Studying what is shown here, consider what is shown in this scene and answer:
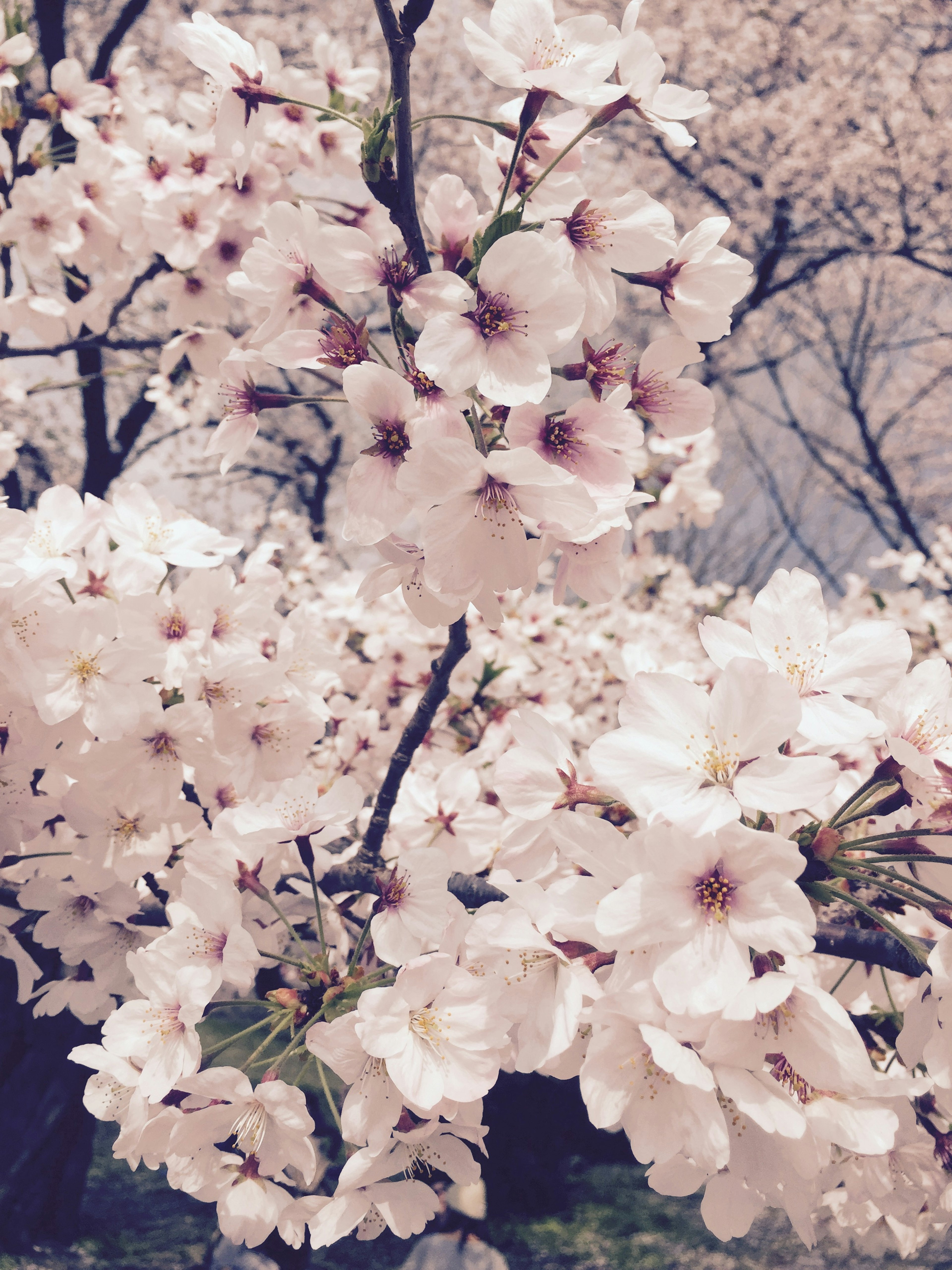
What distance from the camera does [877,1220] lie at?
4.75ft

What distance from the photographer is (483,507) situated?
0.93m

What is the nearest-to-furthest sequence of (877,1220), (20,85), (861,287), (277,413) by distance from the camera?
(877,1220), (20,85), (861,287), (277,413)

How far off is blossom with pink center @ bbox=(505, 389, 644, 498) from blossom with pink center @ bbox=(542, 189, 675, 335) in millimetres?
119

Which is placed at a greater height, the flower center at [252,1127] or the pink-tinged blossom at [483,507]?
the pink-tinged blossom at [483,507]

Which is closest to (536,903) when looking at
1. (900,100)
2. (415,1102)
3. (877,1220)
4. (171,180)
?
(415,1102)

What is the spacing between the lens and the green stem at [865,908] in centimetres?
90

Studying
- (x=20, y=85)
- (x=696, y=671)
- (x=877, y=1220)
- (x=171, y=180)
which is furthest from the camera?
(x=696, y=671)

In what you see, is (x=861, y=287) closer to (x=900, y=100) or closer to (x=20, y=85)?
(x=900, y=100)

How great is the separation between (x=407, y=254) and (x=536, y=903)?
816 millimetres

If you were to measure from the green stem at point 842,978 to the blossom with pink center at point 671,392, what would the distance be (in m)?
1.04

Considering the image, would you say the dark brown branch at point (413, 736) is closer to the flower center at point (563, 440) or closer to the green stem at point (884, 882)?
the flower center at point (563, 440)

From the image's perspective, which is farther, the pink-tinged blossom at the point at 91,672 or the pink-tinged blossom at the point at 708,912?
the pink-tinged blossom at the point at 91,672

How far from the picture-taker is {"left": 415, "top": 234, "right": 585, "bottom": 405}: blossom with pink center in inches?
34.4

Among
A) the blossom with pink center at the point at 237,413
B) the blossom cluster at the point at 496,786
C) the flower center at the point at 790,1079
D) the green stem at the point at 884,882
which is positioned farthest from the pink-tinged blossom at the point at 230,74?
the flower center at the point at 790,1079
